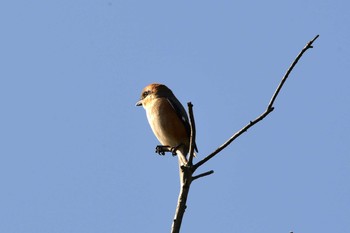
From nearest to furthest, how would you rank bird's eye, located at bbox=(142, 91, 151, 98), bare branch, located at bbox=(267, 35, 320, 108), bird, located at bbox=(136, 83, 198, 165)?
1. bare branch, located at bbox=(267, 35, 320, 108)
2. bird, located at bbox=(136, 83, 198, 165)
3. bird's eye, located at bbox=(142, 91, 151, 98)

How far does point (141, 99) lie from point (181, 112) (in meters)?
1.04

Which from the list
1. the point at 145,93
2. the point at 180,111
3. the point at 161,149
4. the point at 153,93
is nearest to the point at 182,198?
the point at 161,149

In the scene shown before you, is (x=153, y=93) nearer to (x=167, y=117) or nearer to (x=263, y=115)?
(x=167, y=117)

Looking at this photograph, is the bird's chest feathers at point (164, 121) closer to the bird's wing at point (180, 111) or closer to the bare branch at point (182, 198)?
the bird's wing at point (180, 111)

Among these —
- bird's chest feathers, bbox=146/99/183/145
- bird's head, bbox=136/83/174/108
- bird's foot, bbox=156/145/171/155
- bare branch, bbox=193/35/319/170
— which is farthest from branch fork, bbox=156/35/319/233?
bird's head, bbox=136/83/174/108

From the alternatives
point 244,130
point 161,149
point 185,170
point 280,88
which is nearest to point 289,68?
point 280,88

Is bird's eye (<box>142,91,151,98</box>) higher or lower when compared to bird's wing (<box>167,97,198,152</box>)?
A: higher

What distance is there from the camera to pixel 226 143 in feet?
13.3

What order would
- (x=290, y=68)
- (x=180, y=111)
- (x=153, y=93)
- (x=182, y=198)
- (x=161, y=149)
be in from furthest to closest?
(x=153, y=93), (x=180, y=111), (x=161, y=149), (x=182, y=198), (x=290, y=68)

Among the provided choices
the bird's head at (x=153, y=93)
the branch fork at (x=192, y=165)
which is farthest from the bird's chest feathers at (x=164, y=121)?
the branch fork at (x=192, y=165)

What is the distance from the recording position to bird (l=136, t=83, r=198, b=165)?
27.2 ft

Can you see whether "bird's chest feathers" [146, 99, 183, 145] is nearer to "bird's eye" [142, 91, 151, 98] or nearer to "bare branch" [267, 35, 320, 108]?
"bird's eye" [142, 91, 151, 98]

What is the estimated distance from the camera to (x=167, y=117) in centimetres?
845

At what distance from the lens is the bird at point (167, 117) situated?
828cm
